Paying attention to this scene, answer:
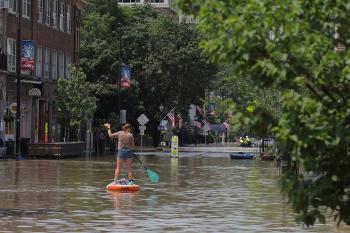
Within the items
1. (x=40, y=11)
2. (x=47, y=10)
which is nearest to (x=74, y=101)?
(x=40, y=11)

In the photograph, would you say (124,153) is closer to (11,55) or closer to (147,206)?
(147,206)

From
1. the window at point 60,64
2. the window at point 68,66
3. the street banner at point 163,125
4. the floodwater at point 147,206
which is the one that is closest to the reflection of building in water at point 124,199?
the floodwater at point 147,206

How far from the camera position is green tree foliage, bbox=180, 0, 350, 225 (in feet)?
24.4

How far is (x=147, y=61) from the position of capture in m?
84.8

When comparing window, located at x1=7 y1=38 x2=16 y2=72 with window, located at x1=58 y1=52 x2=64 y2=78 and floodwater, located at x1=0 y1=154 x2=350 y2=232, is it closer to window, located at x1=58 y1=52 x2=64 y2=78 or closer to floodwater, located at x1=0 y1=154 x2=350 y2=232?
window, located at x1=58 y1=52 x2=64 y2=78

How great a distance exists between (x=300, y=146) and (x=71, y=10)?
219 ft

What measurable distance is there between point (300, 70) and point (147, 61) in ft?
254

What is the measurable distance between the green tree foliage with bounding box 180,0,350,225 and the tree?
2084 inches

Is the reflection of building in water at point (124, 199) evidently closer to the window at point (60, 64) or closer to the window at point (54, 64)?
the window at point (54, 64)

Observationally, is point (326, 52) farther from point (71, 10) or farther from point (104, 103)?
point (104, 103)

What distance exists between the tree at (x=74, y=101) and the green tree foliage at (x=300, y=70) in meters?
52.9

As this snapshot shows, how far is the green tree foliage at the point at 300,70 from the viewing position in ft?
24.4

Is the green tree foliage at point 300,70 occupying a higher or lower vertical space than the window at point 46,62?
lower

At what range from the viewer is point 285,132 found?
7.40 metres
